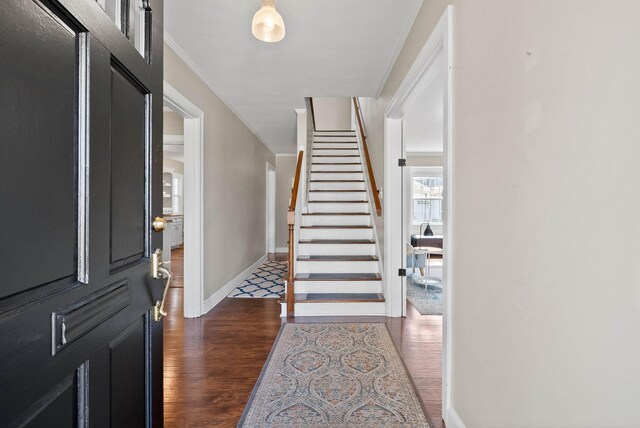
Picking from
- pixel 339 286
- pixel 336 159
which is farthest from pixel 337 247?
pixel 336 159

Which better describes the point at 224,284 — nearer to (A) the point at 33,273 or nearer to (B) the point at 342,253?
(B) the point at 342,253

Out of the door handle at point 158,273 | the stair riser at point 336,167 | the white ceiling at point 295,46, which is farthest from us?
the stair riser at point 336,167

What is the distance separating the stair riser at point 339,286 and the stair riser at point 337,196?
1807 mm

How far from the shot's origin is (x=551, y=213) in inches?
34.6

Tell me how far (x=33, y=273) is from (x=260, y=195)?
5.61m

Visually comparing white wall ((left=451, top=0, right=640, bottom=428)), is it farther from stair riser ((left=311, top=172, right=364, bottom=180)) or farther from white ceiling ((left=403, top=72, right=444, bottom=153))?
stair riser ((left=311, top=172, right=364, bottom=180))

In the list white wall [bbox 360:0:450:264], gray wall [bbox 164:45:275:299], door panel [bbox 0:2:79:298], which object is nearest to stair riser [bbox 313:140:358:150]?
gray wall [bbox 164:45:275:299]

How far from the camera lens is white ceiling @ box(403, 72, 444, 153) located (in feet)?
12.8

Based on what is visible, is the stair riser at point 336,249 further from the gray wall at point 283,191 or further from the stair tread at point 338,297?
the gray wall at point 283,191

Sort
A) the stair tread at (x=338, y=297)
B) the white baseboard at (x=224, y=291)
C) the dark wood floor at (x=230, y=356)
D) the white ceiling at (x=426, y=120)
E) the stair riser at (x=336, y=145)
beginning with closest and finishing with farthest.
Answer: the dark wood floor at (x=230, y=356), the stair tread at (x=338, y=297), the white baseboard at (x=224, y=291), the white ceiling at (x=426, y=120), the stair riser at (x=336, y=145)

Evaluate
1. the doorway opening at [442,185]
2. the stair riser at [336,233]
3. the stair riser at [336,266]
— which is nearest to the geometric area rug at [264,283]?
the stair riser at [336,266]

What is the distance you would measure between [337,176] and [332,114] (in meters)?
3.06

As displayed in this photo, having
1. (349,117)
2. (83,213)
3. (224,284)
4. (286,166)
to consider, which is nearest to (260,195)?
(286,166)

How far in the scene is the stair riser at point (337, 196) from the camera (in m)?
4.93
